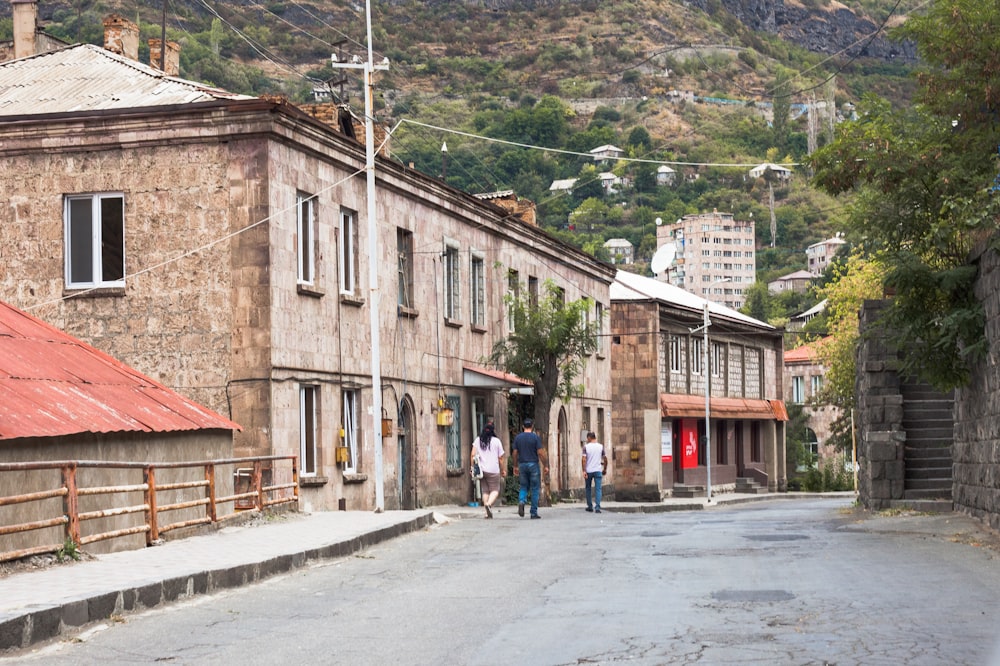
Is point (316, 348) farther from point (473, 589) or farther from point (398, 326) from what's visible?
point (473, 589)

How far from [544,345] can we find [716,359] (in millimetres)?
25830

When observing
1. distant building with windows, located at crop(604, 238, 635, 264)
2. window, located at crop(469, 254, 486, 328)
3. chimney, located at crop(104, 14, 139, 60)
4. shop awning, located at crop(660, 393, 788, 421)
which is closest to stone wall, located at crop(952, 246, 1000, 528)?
window, located at crop(469, 254, 486, 328)

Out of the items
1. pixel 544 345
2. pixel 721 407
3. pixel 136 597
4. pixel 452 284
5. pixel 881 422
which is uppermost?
pixel 452 284

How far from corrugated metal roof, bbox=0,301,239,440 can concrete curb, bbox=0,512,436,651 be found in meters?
2.64

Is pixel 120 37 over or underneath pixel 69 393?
over

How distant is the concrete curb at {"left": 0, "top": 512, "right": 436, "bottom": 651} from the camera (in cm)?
962

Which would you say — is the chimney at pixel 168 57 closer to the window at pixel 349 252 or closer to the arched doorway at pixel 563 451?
the window at pixel 349 252

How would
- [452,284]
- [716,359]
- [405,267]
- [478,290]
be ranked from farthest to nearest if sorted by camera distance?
[716,359] → [478,290] → [452,284] → [405,267]

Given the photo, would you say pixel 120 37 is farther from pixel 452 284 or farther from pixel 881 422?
pixel 881 422

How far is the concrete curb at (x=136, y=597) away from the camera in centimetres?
962

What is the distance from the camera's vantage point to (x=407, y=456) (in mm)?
30578

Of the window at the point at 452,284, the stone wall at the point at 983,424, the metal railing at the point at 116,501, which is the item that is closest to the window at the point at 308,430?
the metal railing at the point at 116,501

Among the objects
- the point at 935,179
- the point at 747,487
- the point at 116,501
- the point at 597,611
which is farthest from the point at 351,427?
the point at 747,487

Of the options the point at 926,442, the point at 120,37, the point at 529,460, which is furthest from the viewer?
the point at 120,37
